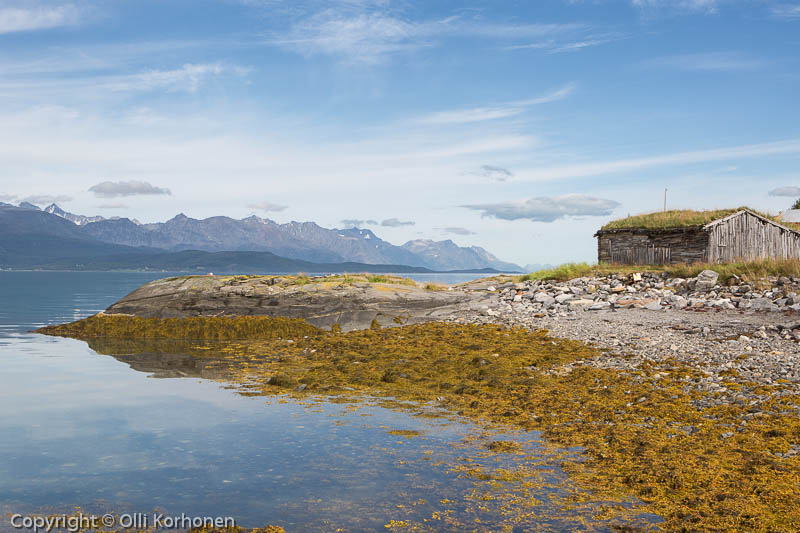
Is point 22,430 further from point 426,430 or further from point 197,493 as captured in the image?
point 426,430

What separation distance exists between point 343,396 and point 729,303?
715 inches

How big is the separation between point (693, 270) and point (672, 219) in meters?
9.14

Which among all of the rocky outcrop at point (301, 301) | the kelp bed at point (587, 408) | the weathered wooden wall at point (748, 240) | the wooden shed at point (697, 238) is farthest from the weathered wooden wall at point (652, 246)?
the kelp bed at point (587, 408)

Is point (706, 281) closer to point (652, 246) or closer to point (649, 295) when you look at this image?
point (649, 295)

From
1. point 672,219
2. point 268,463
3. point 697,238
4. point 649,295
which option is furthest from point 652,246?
A: point 268,463

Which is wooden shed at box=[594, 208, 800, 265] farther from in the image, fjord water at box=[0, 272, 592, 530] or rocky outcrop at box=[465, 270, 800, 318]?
fjord water at box=[0, 272, 592, 530]

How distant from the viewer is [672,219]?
128 feet

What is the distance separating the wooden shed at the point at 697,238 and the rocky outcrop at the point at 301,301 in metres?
16.5

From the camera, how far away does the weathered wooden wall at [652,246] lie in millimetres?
37156

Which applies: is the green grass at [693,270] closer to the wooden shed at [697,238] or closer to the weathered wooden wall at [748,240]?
the wooden shed at [697,238]

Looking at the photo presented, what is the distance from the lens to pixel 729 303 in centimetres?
2309

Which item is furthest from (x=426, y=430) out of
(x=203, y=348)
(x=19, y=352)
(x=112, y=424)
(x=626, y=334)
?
(x=19, y=352)

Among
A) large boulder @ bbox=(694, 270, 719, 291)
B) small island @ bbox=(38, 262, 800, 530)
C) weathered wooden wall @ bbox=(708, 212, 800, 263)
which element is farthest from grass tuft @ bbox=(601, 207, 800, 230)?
large boulder @ bbox=(694, 270, 719, 291)

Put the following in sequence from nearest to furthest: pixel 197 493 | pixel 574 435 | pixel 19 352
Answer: pixel 197 493, pixel 574 435, pixel 19 352
